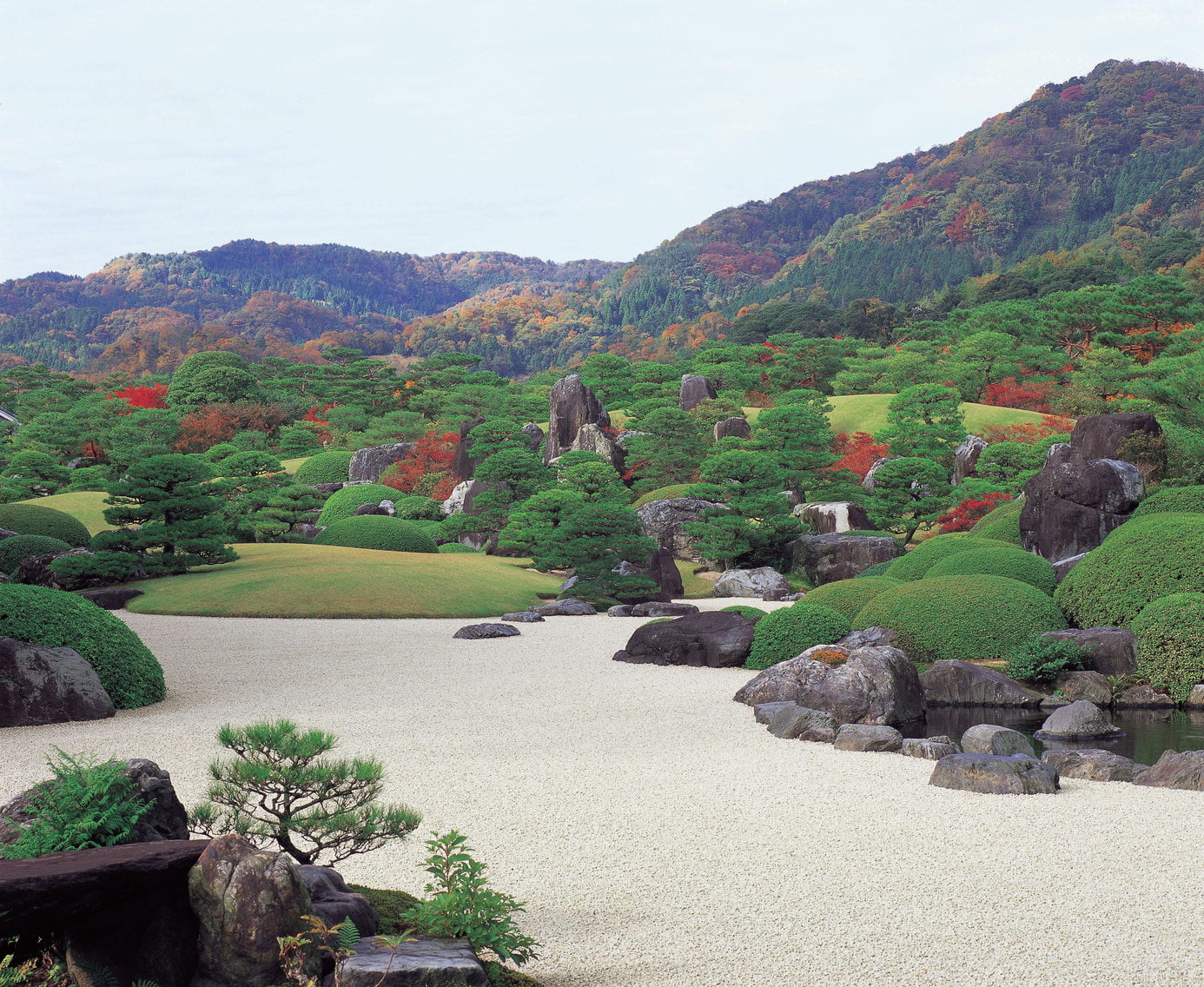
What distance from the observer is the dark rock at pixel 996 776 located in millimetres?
5848

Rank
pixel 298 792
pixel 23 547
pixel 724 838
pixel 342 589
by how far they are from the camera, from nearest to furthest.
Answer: pixel 298 792, pixel 724 838, pixel 342 589, pixel 23 547

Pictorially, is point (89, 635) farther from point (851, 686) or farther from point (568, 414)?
point (568, 414)

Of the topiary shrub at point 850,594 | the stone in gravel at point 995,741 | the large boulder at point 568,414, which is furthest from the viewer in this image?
the large boulder at point 568,414

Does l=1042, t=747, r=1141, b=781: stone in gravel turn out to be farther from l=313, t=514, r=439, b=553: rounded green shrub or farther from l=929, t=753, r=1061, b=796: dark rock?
l=313, t=514, r=439, b=553: rounded green shrub

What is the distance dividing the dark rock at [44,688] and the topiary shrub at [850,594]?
821cm

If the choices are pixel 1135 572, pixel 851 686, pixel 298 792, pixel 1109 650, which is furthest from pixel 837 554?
pixel 298 792

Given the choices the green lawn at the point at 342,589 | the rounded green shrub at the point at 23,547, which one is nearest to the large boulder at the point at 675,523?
the green lawn at the point at 342,589

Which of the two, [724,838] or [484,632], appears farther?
[484,632]

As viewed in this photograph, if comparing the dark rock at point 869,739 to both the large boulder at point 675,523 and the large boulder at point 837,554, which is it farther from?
the large boulder at point 675,523

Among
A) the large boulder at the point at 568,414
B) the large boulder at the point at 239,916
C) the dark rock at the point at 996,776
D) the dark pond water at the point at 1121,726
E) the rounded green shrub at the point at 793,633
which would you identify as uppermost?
the large boulder at the point at 568,414

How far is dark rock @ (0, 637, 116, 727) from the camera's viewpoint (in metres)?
7.41

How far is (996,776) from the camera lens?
589 centimetres

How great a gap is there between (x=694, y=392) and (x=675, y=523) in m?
14.9

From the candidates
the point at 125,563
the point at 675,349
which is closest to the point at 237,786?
the point at 125,563
